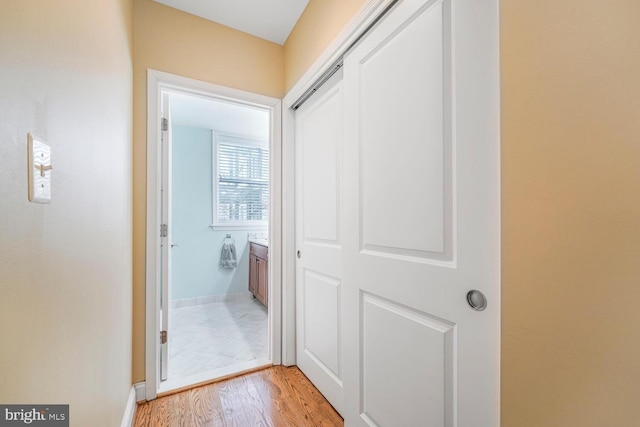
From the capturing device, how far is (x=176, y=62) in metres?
1.77

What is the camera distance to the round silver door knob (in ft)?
2.47

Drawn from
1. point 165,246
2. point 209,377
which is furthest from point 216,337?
point 165,246

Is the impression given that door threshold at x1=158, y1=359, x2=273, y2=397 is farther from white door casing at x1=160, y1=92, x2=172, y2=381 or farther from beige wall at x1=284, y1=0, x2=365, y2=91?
beige wall at x1=284, y1=0, x2=365, y2=91

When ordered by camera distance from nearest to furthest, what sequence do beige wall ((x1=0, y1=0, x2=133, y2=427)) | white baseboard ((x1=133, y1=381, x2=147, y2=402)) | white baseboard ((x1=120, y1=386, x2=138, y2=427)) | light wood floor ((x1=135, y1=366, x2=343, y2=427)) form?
beige wall ((x1=0, y1=0, x2=133, y2=427)) → white baseboard ((x1=120, y1=386, x2=138, y2=427)) → light wood floor ((x1=135, y1=366, x2=343, y2=427)) → white baseboard ((x1=133, y1=381, x2=147, y2=402))

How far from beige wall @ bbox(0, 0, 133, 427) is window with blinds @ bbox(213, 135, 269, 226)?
2625 millimetres

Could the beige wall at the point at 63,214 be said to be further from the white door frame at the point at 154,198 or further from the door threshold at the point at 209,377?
the door threshold at the point at 209,377

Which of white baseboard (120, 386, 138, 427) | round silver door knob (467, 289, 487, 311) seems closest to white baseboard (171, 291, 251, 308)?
white baseboard (120, 386, 138, 427)

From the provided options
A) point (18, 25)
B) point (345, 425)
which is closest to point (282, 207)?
point (345, 425)

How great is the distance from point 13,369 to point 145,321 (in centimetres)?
142

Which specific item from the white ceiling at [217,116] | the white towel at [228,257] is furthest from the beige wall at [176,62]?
the white towel at [228,257]

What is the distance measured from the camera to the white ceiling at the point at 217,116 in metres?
2.89

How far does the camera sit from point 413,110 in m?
1.00

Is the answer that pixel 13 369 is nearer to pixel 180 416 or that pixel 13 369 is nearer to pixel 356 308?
pixel 356 308

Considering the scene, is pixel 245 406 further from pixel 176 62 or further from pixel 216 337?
pixel 176 62
